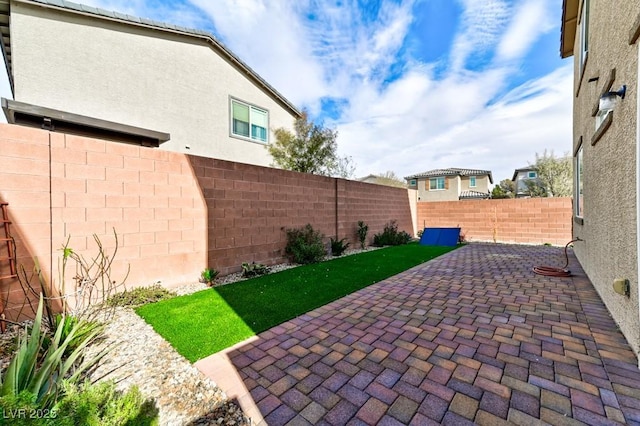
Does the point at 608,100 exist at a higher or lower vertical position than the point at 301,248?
higher

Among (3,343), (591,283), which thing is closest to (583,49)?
(591,283)

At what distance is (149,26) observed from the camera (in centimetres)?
775

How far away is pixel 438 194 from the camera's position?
2655 centimetres

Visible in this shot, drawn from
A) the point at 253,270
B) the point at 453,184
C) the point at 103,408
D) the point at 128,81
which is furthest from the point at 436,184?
the point at 103,408

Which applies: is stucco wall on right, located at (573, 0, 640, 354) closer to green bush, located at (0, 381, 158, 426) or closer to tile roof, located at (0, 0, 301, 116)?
green bush, located at (0, 381, 158, 426)

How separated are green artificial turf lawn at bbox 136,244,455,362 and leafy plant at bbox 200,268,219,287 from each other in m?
0.32

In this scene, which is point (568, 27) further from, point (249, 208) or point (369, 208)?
point (249, 208)

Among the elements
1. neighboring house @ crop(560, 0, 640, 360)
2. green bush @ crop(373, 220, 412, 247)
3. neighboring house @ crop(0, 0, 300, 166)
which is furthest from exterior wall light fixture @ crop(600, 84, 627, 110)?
neighboring house @ crop(0, 0, 300, 166)

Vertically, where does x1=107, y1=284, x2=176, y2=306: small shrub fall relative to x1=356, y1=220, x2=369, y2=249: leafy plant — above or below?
below

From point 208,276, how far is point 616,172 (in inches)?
240

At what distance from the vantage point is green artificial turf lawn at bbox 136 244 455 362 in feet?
9.55

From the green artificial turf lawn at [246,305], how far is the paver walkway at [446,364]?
0.91 ft

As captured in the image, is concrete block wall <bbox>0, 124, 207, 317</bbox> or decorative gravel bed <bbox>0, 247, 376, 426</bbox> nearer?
decorative gravel bed <bbox>0, 247, 376, 426</bbox>

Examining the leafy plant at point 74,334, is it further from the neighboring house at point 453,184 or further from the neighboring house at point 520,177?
the neighboring house at point 520,177
